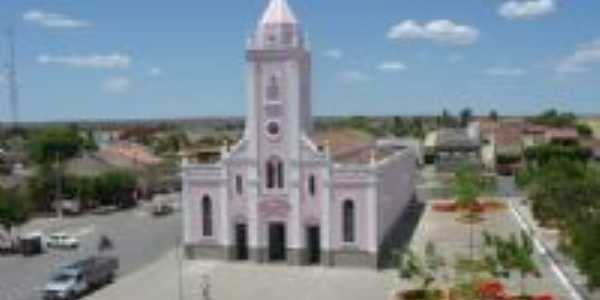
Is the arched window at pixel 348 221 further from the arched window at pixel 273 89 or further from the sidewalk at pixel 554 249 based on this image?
the sidewalk at pixel 554 249

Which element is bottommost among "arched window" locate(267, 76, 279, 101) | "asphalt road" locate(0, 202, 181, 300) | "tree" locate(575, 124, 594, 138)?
"asphalt road" locate(0, 202, 181, 300)

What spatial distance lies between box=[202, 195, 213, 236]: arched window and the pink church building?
53mm

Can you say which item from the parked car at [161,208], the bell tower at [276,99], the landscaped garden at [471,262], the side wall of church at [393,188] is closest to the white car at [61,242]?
the bell tower at [276,99]

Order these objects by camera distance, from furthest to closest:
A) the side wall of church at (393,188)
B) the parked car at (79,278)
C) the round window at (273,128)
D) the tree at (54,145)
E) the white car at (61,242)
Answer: the tree at (54,145) → the white car at (61,242) → the side wall of church at (393,188) → the round window at (273,128) → the parked car at (79,278)

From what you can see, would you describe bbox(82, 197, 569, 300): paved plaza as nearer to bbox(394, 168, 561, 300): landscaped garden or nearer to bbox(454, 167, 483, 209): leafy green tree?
bbox(394, 168, 561, 300): landscaped garden

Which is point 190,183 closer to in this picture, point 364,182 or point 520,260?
point 364,182

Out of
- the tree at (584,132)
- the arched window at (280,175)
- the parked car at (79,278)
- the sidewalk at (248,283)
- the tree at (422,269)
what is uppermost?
the arched window at (280,175)

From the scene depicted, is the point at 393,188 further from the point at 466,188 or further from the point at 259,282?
the point at 259,282

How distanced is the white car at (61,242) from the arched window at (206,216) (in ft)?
35.1

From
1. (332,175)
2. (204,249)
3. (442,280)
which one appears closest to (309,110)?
(332,175)

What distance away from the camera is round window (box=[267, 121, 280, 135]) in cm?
5309

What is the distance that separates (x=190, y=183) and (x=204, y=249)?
355cm

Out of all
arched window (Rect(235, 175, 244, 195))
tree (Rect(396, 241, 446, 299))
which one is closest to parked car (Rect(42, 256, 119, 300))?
arched window (Rect(235, 175, 244, 195))

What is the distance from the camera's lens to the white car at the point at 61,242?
61.7m
